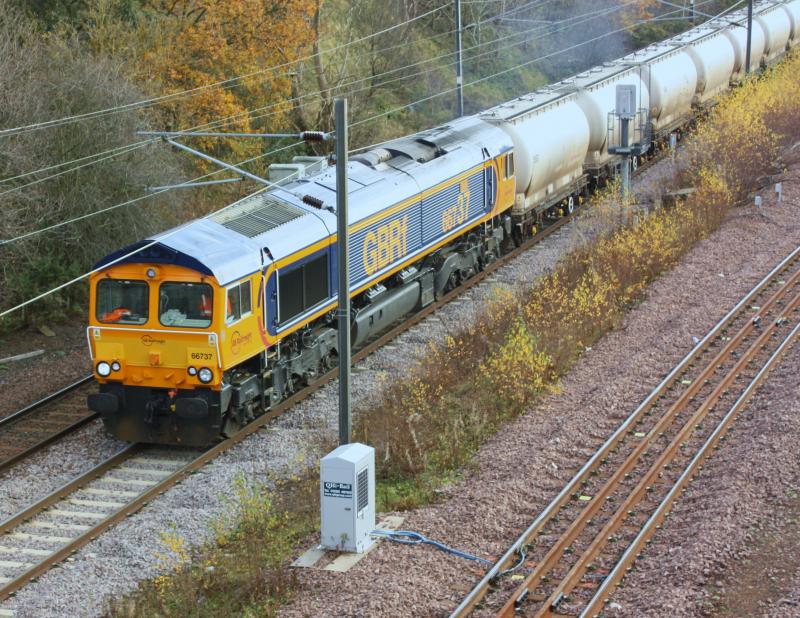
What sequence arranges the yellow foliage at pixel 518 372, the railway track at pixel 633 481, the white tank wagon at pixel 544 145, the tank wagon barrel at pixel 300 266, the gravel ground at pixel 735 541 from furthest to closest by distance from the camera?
1. the white tank wagon at pixel 544 145
2. the yellow foliage at pixel 518 372
3. the tank wagon barrel at pixel 300 266
4. the railway track at pixel 633 481
5. the gravel ground at pixel 735 541

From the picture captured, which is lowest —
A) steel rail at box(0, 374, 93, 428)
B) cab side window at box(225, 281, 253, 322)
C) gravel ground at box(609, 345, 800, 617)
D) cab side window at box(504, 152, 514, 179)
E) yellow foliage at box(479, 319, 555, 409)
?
steel rail at box(0, 374, 93, 428)

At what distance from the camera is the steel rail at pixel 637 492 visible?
11.5 m

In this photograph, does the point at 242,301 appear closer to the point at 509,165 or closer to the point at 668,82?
the point at 509,165

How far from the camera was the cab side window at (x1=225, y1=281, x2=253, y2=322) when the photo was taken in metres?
16.0

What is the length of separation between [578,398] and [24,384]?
32.1 ft

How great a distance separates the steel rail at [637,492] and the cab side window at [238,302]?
5655 mm

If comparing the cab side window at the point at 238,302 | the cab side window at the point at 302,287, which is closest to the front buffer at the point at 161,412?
the cab side window at the point at 238,302

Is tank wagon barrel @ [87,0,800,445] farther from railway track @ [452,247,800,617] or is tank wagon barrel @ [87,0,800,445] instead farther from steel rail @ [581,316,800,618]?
steel rail @ [581,316,800,618]

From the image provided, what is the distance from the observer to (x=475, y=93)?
4938cm

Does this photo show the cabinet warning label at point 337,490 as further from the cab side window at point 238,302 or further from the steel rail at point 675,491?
the cab side window at point 238,302

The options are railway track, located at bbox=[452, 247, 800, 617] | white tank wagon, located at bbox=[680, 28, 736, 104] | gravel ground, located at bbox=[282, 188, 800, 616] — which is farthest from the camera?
white tank wagon, located at bbox=[680, 28, 736, 104]

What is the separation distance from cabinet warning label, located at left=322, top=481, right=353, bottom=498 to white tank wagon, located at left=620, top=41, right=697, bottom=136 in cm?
2364

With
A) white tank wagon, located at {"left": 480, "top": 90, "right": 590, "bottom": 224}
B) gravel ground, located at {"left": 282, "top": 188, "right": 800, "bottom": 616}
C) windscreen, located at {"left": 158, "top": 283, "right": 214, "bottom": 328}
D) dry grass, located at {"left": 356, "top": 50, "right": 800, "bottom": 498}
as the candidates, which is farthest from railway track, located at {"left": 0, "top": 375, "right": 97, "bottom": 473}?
white tank wagon, located at {"left": 480, "top": 90, "right": 590, "bottom": 224}

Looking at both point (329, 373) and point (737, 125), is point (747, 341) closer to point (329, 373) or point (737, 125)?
point (329, 373)
